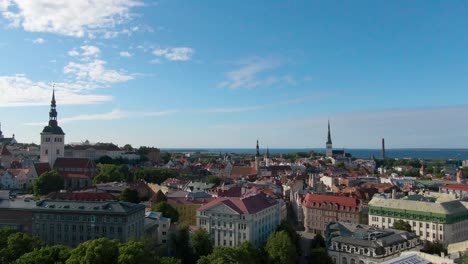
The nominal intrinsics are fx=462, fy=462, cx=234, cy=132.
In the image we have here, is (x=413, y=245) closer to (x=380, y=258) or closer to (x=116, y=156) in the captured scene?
(x=380, y=258)

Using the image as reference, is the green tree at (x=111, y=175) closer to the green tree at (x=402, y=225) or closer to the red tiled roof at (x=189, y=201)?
the red tiled roof at (x=189, y=201)

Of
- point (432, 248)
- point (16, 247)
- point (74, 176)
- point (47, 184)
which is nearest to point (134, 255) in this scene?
point (16, 247)

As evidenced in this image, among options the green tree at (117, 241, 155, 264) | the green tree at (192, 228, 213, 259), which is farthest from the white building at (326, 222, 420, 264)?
the green tree at (117, 241, 155, 264)

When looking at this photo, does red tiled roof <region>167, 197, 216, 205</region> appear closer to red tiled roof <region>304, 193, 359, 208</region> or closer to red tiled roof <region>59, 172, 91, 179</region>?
red tiled roof <region>304, 193, 359, 208</region>

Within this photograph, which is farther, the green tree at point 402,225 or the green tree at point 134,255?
the green tree at point 402,225

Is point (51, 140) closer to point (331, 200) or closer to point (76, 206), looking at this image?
point (76, 206)

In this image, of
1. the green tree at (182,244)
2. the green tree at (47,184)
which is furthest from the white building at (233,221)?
the green tree at (47,184)
